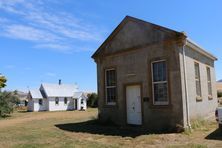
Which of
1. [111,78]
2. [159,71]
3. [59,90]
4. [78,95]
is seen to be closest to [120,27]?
[111,78]

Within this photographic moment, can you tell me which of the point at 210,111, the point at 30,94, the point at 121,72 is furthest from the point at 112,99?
the point at 30,94

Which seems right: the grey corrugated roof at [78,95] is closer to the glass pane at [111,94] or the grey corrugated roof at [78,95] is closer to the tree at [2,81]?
the tree at [2,81]

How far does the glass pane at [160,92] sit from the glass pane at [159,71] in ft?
1.05

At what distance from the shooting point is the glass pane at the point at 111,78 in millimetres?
15688

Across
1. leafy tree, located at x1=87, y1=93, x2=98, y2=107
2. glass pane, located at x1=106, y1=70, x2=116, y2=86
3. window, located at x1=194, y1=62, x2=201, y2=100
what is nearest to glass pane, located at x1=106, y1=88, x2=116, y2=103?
glass pane, located at x1=106, y1=70, x2=116, y2=86

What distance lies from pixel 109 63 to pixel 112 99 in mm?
2319

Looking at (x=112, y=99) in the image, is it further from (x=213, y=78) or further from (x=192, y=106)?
(x=213, y=78)

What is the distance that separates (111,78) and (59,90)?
110ft

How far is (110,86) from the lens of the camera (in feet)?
52.1

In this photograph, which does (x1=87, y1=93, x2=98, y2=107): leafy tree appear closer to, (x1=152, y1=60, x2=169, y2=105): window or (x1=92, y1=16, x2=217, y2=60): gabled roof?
(x1=92, y1=16, x2=217, y2=60): gabled roof

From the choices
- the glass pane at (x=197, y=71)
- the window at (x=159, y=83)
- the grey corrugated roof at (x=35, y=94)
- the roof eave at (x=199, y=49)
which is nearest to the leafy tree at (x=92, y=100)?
the grey corrugated roof at (x=35, y=94)

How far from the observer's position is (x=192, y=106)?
12805 mm

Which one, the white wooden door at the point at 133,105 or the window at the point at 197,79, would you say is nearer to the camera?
the white wooden door at the point at 133,105

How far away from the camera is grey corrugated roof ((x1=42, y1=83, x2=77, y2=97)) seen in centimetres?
4585
